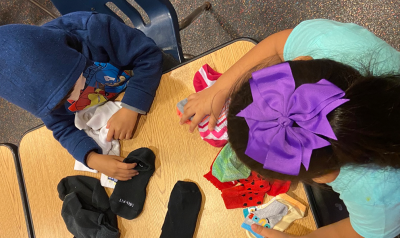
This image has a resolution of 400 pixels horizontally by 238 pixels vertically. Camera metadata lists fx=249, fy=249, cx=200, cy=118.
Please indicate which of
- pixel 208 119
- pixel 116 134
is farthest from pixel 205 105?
pixel 116 134

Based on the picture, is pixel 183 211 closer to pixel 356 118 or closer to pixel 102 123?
pixel 102 123

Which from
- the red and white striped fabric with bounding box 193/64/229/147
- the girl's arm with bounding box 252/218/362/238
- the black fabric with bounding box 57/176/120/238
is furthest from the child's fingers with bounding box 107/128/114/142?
the girl's arm with bounding box 252/218/362/238

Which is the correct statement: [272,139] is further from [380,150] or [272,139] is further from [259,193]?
[259,193]

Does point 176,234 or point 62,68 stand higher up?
point 62,68

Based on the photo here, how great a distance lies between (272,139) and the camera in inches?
12.6

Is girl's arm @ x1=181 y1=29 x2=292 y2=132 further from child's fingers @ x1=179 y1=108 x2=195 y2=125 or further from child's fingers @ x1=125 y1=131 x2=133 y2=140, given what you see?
child's fingers @ x1=125 y1=131 x2=133 y2=140

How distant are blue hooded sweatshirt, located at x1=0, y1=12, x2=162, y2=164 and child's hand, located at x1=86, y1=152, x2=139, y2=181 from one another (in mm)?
29

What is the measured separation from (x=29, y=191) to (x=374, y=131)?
3.06 feet

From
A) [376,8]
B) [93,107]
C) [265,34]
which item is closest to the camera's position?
[93,107]

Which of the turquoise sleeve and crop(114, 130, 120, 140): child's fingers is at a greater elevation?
the turquoise sleeve

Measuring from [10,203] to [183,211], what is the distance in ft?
2.09

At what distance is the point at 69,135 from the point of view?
2.35 feet

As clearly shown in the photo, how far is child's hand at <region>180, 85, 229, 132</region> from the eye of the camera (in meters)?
0.58

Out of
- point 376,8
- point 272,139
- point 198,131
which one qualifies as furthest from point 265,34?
point 272,139
